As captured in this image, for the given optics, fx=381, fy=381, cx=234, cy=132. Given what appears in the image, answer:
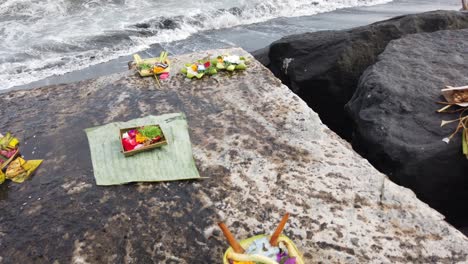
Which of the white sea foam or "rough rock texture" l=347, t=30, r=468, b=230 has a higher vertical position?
"rough rock texture" l=347, t=30, r=468, b=230

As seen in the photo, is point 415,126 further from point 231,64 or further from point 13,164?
point 13,164

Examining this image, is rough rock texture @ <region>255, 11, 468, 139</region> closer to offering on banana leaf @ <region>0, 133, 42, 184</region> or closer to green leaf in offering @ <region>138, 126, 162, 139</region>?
green leaf in offering @ <region>138, 126, 162, 139</region>

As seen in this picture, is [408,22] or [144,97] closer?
[144,97]

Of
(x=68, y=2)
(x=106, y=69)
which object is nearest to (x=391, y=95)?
(x=106, y=69)

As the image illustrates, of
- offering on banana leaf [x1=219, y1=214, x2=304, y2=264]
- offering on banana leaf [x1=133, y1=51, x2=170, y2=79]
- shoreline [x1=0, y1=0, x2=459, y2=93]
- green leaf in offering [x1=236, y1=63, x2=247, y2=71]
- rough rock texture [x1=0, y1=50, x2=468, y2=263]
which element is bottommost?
shoreline [x1=0, y1=0, x2=459, y2=93]

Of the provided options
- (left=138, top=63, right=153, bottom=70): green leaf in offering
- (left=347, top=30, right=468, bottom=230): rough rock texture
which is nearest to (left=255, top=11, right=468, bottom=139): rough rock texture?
(left=347, top=30, right=468, bottom=230): rough rock texture

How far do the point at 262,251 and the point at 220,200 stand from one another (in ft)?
1.93

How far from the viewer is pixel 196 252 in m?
1.90

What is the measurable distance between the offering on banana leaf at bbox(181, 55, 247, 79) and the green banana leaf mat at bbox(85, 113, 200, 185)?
85 cm

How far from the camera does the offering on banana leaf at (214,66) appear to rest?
355cm

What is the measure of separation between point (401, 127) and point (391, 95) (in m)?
0.35

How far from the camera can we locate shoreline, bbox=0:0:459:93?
645 cm

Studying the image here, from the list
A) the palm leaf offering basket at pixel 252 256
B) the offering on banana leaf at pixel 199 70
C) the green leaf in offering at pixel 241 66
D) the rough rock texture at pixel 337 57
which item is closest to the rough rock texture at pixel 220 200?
the palm leaf offering basket at pixel 252 256

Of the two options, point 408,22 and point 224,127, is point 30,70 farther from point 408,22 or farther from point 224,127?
point 408,22
